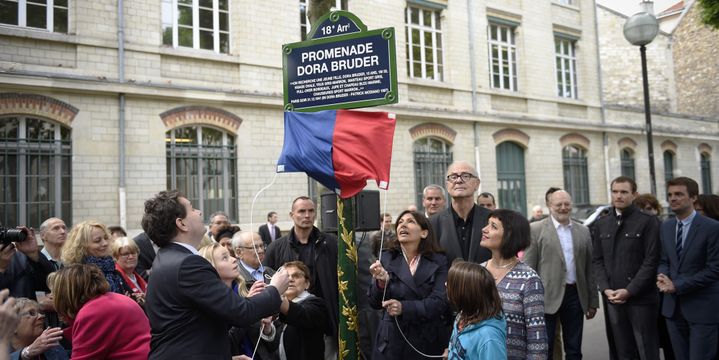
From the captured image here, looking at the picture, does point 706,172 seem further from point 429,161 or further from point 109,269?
point 109,269

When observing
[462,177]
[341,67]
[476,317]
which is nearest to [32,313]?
[341,67]

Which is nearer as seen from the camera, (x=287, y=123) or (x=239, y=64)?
(x=287, y=123)

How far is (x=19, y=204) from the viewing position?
1048cm

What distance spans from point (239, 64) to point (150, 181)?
3.37 meters

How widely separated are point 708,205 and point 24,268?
21.9 ft

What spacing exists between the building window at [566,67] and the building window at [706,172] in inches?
370

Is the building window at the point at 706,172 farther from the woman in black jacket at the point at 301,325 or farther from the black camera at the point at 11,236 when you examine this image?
the black camera at the point at 11,236

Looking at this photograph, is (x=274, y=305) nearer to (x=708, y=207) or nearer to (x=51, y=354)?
(x=51, y=354)

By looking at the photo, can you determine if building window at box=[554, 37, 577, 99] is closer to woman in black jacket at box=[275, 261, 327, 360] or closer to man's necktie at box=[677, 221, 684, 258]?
man's necktie at box=[677, 221, 684, 258]

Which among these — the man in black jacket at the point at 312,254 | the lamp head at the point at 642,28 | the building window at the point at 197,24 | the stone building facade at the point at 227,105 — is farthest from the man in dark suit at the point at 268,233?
the lamp head at the point at 642,28

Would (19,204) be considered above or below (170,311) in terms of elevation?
above

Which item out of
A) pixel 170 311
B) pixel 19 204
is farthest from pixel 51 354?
pixel 19 204

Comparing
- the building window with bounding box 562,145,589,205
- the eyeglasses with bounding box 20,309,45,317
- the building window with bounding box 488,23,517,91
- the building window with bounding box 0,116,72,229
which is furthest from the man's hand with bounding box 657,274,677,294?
the building window with bounding box 562,145,589,205

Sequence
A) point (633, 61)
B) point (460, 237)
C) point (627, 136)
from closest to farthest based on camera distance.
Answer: point (460, 237)
point (627, 136)
point (633, 61)
